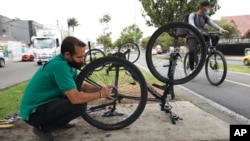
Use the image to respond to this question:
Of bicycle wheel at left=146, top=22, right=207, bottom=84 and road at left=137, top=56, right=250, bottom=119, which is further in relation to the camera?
road at left=137, top=56, right=250, bottom=119

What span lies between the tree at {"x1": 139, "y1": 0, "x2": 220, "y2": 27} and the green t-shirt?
2520 cm

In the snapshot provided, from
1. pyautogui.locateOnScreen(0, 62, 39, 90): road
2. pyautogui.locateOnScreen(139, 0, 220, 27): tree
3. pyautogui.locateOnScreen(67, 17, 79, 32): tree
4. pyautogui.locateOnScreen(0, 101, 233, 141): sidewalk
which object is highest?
pyautogui.locateOnScreen(67, 17, 79, 32): tree

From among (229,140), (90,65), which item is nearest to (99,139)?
(90,65)

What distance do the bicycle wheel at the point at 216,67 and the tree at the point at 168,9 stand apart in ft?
64.6

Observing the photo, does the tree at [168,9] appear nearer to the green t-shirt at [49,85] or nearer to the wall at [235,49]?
the wall at [235,49]

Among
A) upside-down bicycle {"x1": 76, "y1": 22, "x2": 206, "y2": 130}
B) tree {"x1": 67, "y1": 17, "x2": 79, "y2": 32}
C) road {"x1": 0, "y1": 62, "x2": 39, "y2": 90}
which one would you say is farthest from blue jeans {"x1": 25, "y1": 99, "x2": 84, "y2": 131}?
tree {"x1": 67, "y1": 17, "x2": 79, "y2": 32}

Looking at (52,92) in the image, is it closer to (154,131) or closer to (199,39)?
(154,131)

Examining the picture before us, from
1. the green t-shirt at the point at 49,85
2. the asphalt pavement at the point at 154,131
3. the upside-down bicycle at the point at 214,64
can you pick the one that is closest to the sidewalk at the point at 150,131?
the asphalt pavement at the point at 154,131

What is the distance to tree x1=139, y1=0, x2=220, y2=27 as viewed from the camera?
27.7 metres

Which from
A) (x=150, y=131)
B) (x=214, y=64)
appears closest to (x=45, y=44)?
(x=214, y=64)

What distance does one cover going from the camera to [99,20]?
50.5 metres

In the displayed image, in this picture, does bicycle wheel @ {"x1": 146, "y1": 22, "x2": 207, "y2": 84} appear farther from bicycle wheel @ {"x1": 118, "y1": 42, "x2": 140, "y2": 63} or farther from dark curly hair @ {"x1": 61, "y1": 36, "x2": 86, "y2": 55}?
bicycle wheel @ {"x1": 118, "y1": 42, "x2": 140, "y2": 63}

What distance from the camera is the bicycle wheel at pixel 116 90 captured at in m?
3.98

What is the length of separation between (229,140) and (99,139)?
57.7 inches
